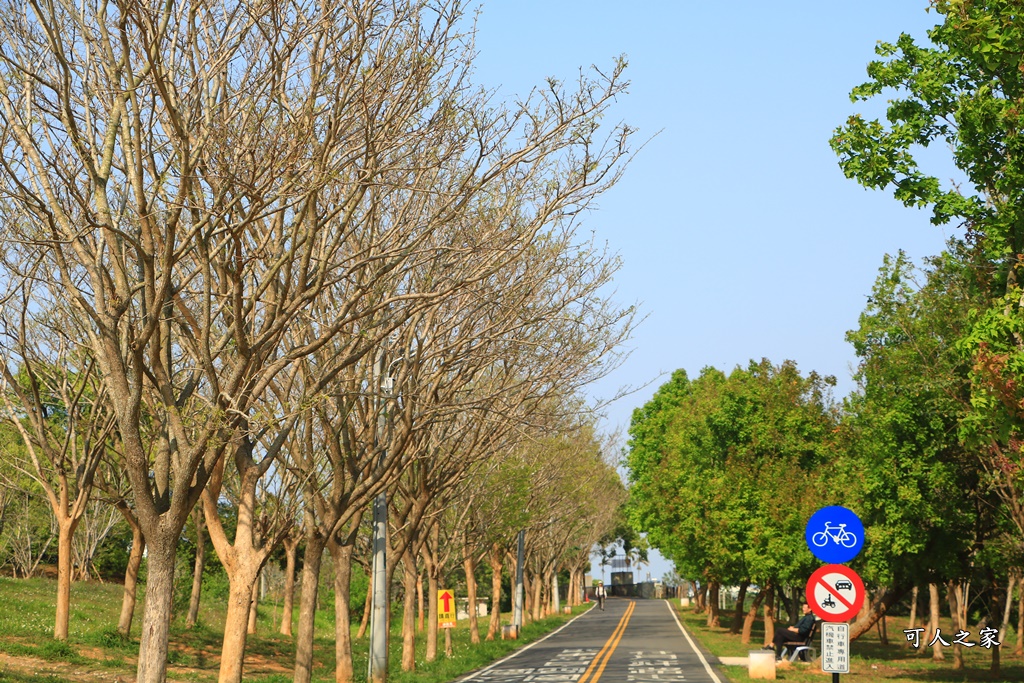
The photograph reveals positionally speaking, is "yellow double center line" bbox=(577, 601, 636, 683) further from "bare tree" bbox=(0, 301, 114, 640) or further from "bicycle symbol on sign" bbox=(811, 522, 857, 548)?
"bicycle symbol on sign" bbox=(811, 522, 857, 548)

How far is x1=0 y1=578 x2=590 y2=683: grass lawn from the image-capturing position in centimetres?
2370

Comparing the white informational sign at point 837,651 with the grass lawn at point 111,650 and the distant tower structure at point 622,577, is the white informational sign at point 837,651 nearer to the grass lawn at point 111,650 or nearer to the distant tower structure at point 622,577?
the grass lawn at point 111,650

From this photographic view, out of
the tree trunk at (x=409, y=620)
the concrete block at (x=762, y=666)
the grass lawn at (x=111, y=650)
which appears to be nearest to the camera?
the grass lawn at (x=111, y=650)

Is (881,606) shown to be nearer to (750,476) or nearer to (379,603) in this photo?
(750,476)

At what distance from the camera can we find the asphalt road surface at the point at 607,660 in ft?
89.7

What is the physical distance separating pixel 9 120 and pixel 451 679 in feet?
61.1

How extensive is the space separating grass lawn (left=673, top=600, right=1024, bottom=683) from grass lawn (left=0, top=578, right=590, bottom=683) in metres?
7.54

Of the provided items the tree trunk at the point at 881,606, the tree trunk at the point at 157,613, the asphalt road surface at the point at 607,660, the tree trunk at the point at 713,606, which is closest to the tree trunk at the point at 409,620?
the asphalt road surface at the point at 607,660

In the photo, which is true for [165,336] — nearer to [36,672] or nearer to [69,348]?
[36,672]

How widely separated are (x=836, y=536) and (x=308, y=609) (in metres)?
11.4

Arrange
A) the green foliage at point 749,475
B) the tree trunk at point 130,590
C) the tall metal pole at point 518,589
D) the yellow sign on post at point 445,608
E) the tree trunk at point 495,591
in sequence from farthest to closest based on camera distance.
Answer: the tall metal pole at point 518,589, the tree trunk at point 495,591, the green foliage at point 749,475, the yellow sign on post at point 445,608, the tree trunk at point 130,590

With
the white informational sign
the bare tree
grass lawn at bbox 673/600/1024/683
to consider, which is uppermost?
the bare tree

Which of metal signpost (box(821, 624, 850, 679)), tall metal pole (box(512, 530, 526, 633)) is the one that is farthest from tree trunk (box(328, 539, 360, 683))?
tall metal pole (box(512, 530, 526, 633))

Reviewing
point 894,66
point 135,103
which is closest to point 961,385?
point 894,66
